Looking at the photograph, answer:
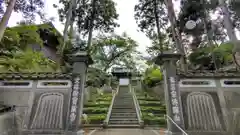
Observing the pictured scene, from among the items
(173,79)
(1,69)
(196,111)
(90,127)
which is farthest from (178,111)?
(1,69)

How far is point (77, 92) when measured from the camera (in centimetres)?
569

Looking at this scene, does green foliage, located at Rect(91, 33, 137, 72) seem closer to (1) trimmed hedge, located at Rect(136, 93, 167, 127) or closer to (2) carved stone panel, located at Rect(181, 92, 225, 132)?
(1) trimmed hedge, located at Rect(136, 93, 167, 127)

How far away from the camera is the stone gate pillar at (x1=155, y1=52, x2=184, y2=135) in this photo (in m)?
5.49

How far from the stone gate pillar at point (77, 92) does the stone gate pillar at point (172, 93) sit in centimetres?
289

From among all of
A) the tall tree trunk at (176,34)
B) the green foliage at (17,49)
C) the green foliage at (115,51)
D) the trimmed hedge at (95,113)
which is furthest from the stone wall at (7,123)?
the green foliage at (115,51)

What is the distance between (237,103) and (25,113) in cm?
738

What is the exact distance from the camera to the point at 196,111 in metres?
5.68

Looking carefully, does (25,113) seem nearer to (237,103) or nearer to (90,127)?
(90,127)

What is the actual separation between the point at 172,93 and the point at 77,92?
3.28 m

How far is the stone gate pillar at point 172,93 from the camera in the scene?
5.49 m

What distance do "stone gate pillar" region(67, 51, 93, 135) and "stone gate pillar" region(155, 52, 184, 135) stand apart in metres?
A: 2.89

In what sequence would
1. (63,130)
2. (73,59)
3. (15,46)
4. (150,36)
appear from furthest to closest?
1. (150,36)
2. (15,46)
3. (73,59)
4. (63,130)

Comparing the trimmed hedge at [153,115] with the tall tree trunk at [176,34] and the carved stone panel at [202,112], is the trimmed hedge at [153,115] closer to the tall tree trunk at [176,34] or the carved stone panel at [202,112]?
the tall tree trunk at [176,34]

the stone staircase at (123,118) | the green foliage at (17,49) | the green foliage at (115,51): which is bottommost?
the stone staircase at (123,118)
